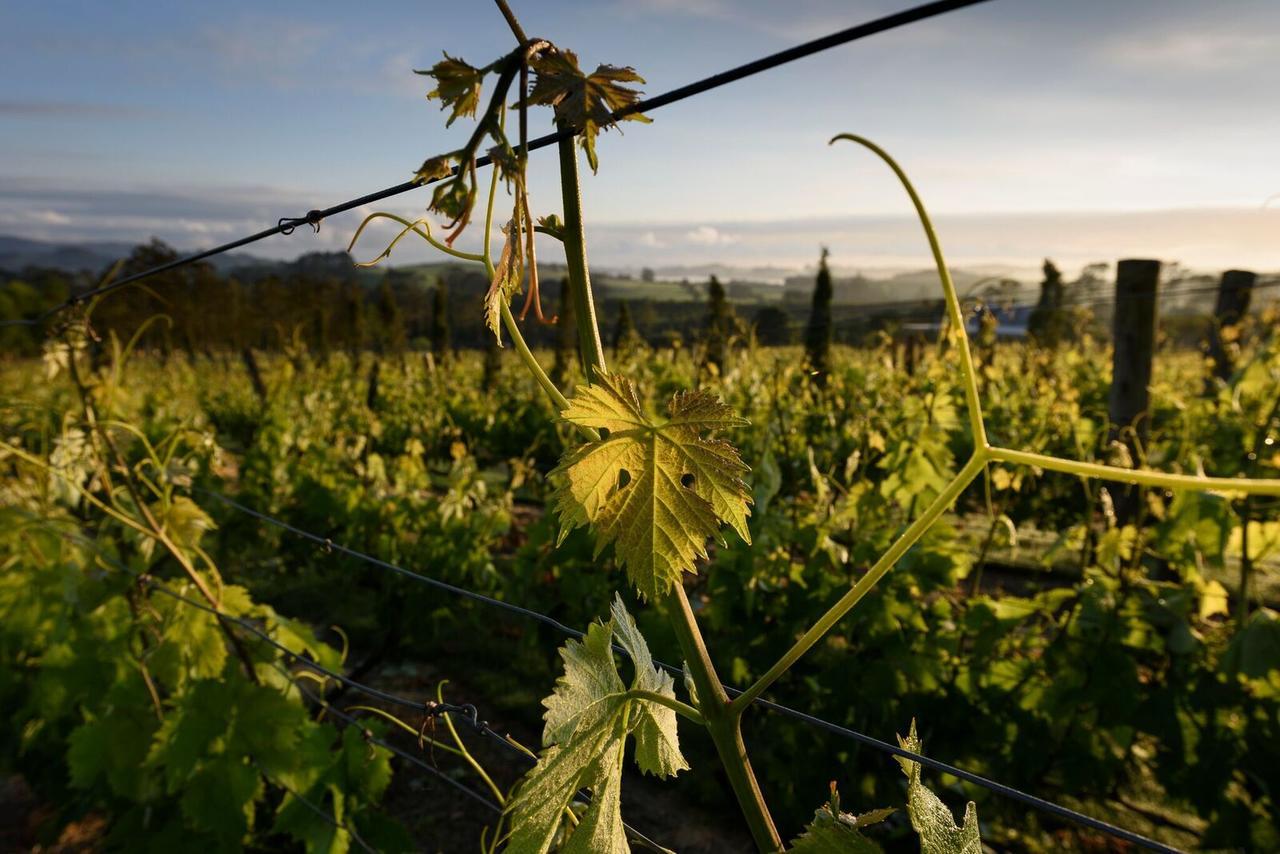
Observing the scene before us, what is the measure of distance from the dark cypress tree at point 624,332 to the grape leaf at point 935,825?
1017 cm

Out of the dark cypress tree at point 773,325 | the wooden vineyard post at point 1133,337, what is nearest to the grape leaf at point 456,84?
the wooden vineyard post at point 1133,337

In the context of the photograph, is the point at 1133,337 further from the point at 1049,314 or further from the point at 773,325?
the point at 1049,314

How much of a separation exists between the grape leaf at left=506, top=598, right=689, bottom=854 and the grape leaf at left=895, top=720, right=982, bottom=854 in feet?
0.79

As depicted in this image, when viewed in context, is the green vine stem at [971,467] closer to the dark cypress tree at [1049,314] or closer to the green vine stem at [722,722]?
the green vine stem at [722,722]

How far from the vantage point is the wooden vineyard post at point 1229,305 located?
6254 millimetres

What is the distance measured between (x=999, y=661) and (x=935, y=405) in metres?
1.07

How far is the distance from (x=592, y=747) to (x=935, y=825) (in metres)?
0.31

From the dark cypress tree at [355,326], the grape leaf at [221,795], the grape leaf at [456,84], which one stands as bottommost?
the grape leaf at [221,795]

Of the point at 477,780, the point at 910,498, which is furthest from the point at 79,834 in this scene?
the point at 910,498

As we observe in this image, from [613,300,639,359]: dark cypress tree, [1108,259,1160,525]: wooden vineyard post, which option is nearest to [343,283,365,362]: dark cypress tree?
[613,300,639,359]: dark cypress tree

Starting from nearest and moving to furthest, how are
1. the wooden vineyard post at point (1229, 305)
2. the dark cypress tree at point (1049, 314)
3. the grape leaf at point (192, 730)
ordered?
the grape leaf at point (192, 730) → the wooden vineyard post at point (1229, 305) → the dark cypress tree at point (1049, 314)

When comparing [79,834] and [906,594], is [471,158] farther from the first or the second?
[79,834]

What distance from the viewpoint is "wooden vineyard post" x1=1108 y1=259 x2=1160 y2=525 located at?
4.82 m

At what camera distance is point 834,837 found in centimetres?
69
